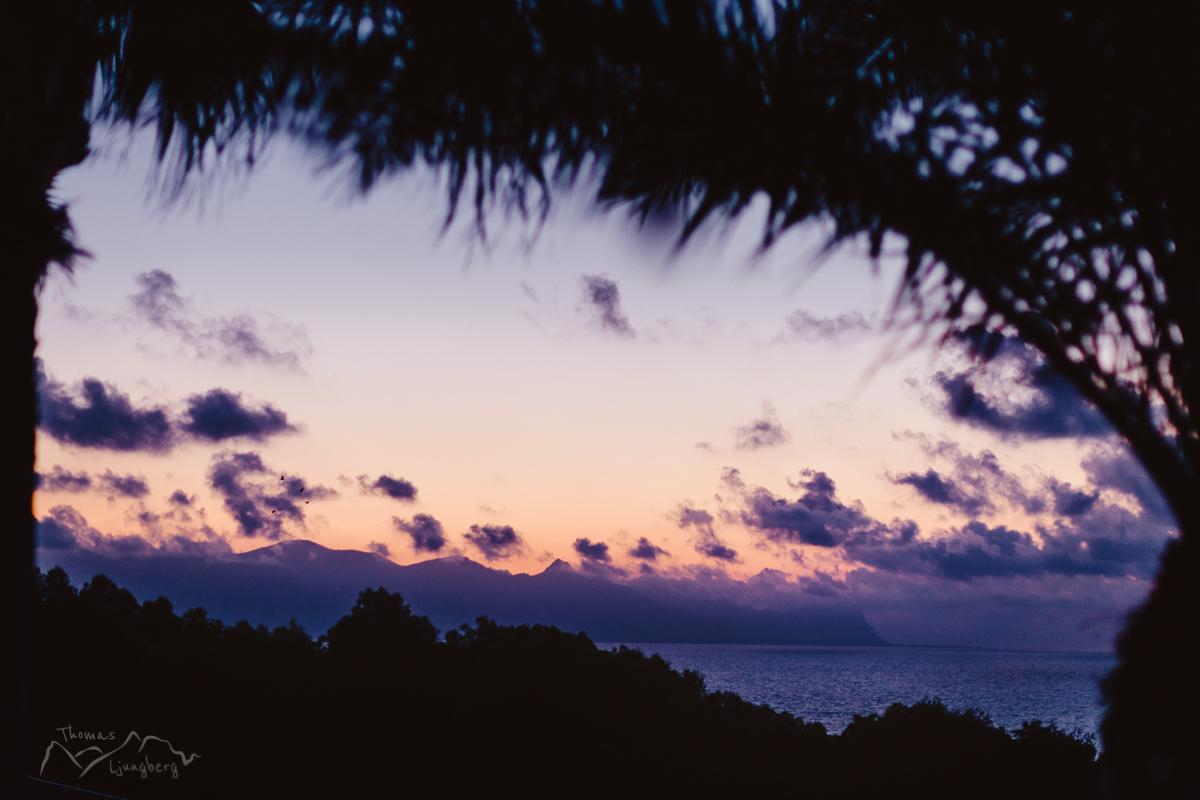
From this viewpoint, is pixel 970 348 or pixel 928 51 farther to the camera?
pixel 928 51

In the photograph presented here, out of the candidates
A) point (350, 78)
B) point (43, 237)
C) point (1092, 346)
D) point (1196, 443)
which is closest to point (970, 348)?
point (1092, 346)

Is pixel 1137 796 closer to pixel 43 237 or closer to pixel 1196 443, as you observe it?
pixel 1196 443

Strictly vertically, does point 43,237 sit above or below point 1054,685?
above

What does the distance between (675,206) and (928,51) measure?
832mm

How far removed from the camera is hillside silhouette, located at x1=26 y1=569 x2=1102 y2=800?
9484 millimetres

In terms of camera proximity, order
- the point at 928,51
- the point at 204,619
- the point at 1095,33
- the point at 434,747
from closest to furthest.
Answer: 1. the point at 1095,33
2. the point at 928,51
3. the point at 434,747
4. the point at 204,619

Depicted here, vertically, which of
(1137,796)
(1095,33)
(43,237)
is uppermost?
(1095,33)

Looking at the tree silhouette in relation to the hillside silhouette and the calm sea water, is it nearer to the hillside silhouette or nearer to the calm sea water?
the hillside silhouette

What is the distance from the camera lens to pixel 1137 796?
4.69 feet
